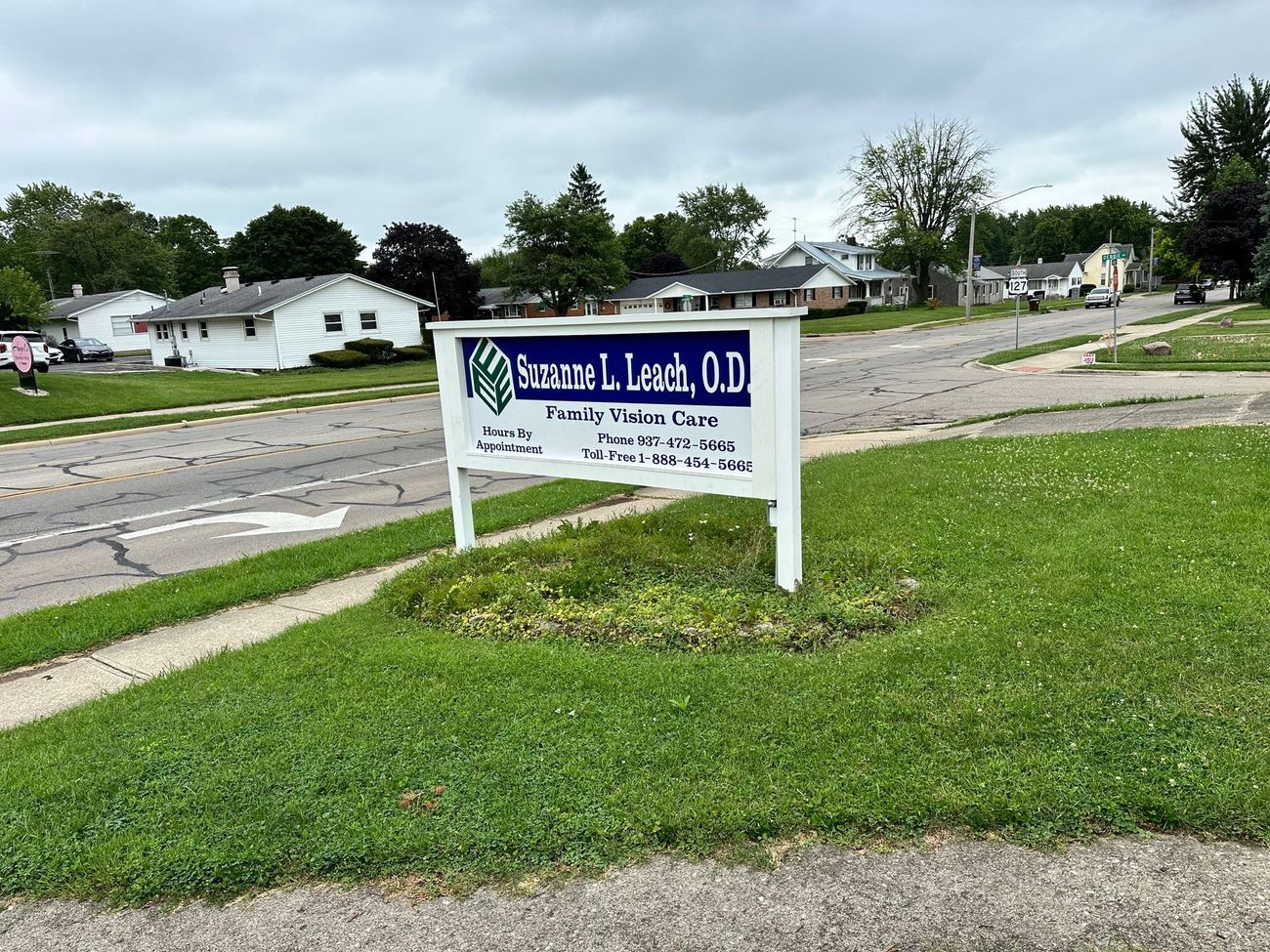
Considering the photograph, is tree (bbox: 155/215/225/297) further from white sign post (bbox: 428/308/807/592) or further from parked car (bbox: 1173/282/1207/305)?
white sign post (bbox: 428/308/807/592)

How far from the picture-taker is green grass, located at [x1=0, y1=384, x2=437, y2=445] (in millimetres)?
18406

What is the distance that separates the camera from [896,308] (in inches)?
2827

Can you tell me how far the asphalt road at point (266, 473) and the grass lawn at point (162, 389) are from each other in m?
4.77

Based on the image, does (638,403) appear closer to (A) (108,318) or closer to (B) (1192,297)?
(B) (1192,297)

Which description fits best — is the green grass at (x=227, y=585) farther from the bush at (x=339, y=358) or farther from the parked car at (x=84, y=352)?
the parked car at (x=84, y=352)

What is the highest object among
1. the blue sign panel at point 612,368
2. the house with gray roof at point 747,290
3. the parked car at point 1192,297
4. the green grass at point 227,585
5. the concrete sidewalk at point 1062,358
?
the house with gray roof at point 747,290

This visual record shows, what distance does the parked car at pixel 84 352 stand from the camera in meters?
49.6

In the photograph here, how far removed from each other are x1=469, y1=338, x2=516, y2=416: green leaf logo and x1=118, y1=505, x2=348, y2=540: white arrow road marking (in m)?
3.35

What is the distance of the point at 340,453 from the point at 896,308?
2536 inches

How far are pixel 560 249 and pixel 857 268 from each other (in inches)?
1514

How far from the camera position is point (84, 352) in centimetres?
4994

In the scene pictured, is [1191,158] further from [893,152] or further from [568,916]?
[568,916]

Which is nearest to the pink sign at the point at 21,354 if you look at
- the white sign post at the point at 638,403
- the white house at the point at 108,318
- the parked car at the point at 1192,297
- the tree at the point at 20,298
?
the tree at the point at 20,298

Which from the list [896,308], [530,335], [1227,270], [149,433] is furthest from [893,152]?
[530,335]
